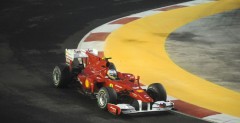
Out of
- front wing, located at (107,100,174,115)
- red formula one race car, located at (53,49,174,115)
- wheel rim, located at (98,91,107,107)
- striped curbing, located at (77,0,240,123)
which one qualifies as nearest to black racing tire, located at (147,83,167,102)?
red formula one race car, located at (53,49,174,115)

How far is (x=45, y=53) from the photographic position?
49.9 feet

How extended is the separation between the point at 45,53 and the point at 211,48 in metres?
4.78

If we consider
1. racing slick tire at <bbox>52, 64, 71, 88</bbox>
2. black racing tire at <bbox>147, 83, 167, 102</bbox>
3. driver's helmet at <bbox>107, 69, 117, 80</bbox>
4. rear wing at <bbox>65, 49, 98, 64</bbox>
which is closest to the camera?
black racing tire at <bbox>147, 83, 167, 102</bbox>

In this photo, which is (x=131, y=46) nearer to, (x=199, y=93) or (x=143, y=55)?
(x=143, y=55)

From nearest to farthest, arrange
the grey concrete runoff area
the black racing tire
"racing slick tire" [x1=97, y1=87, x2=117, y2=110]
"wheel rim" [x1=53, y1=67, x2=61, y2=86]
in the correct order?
"racing slick tire" [x1=97, y1=87, x2=117, y2=110]
the black racing tire
"wheel rim" [x1=53, y1=67, x2=61, y2=86]
the grey concrete runoff area

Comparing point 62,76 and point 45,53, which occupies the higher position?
point 45,53

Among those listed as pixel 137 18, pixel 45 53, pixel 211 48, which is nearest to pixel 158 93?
pixel 45 53

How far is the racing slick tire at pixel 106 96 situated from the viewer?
10391 mm

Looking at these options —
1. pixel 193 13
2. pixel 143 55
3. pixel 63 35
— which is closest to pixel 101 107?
pixel 143 55

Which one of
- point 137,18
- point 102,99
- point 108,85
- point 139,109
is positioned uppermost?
point 137,18

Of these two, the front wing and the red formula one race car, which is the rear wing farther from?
the front wing

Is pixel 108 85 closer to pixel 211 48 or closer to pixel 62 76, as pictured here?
pixel 62 76

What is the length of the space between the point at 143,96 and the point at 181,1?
12791 mm

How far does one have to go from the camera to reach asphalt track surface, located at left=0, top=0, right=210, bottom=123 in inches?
410
